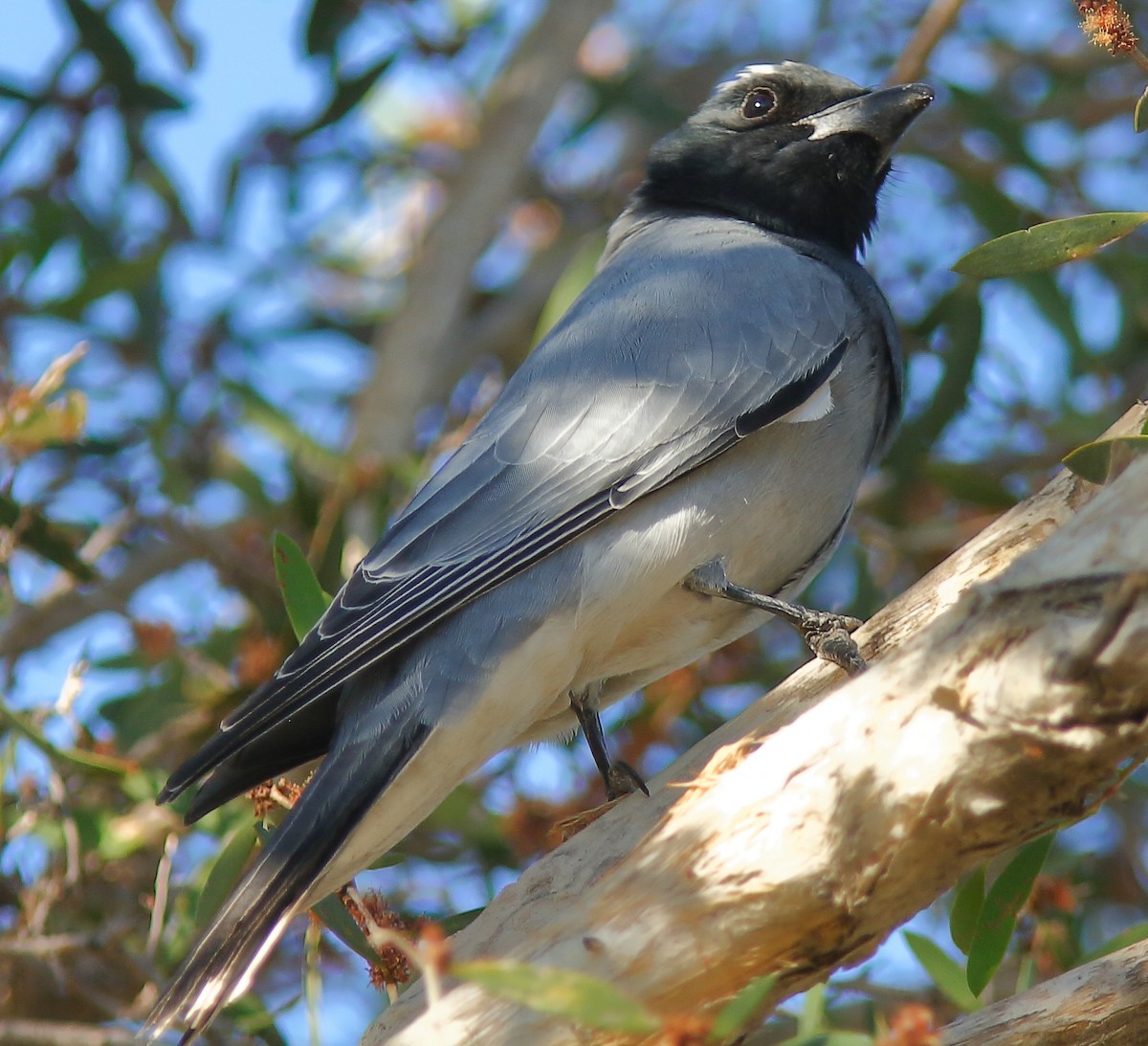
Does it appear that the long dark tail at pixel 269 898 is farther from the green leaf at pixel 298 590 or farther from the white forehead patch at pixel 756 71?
the white forehead patch at pixel 756 71

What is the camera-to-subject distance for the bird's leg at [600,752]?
3.08 m

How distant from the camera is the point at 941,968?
2.81m

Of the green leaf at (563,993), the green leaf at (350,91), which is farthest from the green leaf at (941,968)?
the green leaf at (350,91)

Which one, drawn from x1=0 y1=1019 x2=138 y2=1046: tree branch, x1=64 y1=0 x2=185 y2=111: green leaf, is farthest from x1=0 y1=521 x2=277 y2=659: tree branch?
x1=64 y1=0 x2=185 y2=111: green leaf

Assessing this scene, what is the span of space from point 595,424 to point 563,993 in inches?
70.0

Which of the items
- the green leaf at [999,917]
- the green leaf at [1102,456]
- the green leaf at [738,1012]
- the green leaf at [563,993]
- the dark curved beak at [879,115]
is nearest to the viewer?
the green leaf at [563,993]

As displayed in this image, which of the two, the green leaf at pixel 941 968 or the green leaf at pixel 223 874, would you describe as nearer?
the green leaf at pixel 941 968

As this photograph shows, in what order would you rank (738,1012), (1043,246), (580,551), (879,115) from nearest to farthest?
1. (738,1012)
2. (1043,246)
3. (580,551)
4. (879,115)

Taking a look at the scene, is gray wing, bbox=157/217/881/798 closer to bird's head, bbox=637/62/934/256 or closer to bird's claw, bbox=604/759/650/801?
bird's head, bbox=637/62/934/256

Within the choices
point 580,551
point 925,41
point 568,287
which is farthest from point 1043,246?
point 925,41

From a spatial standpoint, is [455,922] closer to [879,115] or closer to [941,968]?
[941,968]

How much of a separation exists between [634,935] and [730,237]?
85.8 inches

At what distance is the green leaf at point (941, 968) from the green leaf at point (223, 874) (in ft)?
4.57

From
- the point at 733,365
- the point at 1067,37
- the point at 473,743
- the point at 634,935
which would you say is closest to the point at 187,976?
the point at 473,743
